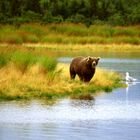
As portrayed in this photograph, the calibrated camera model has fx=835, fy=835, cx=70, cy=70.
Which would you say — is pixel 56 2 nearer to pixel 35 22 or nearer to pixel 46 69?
pixel 35 22

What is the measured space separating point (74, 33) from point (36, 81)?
36986 millimetres

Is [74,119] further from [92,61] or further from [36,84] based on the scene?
[92,61]

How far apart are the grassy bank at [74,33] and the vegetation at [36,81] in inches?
1099

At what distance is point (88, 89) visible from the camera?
2744 cm

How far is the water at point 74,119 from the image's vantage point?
17.8 metres

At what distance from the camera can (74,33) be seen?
63031 millimetres

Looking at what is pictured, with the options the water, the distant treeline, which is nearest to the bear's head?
the water

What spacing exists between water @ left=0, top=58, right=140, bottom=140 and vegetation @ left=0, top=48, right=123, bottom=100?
912mm

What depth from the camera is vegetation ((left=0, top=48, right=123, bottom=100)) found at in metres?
24.9

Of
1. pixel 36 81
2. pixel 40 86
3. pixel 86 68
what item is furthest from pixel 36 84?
pixel 86 68

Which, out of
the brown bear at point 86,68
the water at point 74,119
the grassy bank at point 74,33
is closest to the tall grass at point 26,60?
the brown bear at point 86,68

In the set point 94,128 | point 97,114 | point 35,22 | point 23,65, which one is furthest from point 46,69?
point 35,22

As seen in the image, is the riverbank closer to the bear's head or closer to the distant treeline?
the bear's head

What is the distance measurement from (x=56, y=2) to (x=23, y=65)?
48.4m
